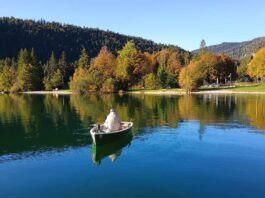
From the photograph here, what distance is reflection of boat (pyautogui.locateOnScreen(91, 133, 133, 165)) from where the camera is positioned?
27303 mm

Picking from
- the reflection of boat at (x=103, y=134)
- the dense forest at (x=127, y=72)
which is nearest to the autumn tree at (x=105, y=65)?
the dense forest at (x=127, y=72)

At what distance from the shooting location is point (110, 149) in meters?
29.7

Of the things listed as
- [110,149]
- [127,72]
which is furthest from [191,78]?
[110,149]

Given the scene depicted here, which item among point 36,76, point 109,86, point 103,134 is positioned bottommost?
point 103,134

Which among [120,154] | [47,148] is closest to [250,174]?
[120,154]

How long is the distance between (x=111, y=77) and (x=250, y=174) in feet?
357

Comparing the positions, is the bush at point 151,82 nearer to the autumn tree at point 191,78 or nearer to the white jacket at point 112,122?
the autumn tree at point 191,78

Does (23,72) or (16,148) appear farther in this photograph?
(23,72)

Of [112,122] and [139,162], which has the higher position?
[112,122]

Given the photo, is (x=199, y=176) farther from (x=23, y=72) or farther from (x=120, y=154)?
(x=23, y=72)

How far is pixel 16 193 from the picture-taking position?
19672 mm

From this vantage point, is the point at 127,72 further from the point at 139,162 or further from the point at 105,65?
the point at 139,162

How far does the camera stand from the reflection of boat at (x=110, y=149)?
27.3m

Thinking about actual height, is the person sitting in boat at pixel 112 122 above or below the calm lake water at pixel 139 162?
above
